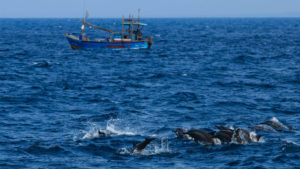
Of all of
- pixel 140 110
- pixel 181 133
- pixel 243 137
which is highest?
pixel 243 137

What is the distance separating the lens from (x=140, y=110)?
3291 centimetres

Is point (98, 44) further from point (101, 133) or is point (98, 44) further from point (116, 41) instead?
point (101, 133)

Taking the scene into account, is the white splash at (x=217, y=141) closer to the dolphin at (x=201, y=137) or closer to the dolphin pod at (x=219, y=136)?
the dolphin pod at (x=219, y=136)

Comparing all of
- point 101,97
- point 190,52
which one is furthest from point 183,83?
point 190,52

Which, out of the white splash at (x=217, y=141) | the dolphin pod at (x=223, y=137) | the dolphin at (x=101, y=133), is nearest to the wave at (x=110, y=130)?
the dolphin at (x=101, y=133)

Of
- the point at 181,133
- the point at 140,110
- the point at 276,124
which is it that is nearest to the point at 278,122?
the point at 276,124

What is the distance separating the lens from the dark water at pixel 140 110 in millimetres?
21703

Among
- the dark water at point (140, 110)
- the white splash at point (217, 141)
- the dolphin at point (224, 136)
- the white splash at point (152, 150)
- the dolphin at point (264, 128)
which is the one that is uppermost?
the dolphin at point (224, 136)

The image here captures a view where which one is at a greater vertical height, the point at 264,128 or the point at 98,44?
the point at 264,128

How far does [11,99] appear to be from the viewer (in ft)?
118

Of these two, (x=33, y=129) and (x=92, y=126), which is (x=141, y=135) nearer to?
(x=92, y=126)

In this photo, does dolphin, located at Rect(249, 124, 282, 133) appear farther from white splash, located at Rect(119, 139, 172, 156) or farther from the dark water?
white splash, located at Rect(119, 139, 172, 156)

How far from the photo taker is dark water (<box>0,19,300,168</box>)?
21703 millimetres

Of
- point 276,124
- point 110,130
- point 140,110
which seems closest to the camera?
point 110,130
